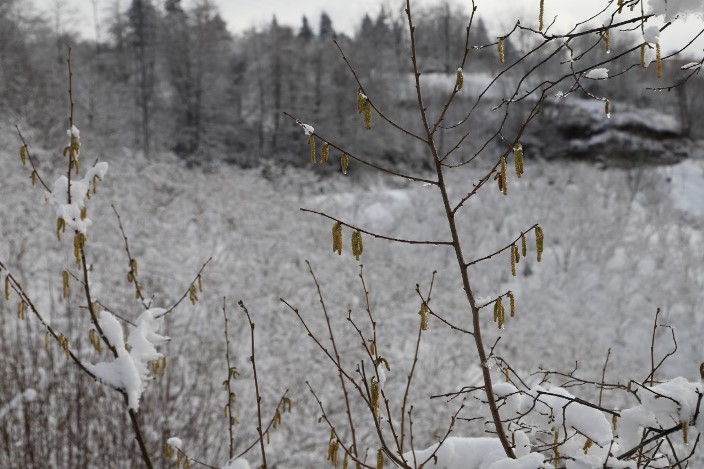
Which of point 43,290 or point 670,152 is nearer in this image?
point 43,290

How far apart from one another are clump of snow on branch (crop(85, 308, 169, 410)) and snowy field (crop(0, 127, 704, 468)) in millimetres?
1824

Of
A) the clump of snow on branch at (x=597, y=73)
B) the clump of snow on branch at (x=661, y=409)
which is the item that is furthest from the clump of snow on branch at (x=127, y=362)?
the clump of snow on branch at (x=597, y=73)

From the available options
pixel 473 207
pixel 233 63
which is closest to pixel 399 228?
pixel 473 207

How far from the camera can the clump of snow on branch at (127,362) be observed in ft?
5.76

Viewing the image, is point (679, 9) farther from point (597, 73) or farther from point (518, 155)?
point (518, 155)

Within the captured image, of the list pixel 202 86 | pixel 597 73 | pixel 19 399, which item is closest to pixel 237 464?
pixel 597 73

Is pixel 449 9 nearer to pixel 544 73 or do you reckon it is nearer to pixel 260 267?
pixel 544 73

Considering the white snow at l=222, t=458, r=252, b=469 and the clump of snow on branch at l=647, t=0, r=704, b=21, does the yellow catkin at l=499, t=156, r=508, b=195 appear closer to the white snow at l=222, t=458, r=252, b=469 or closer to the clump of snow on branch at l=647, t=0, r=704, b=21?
the clump of snow on branch at l=647, t=0, r=704, b=21

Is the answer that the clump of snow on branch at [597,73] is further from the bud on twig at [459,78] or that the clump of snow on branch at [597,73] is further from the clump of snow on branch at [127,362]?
the clump of snow on branch at [127,362]

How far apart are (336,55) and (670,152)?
14894 mm

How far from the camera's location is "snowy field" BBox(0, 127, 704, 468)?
17.5 feet

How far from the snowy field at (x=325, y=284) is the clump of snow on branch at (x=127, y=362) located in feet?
5.99

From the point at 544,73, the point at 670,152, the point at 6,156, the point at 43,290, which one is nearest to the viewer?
the point at 43,290

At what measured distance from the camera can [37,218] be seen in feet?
29.9
